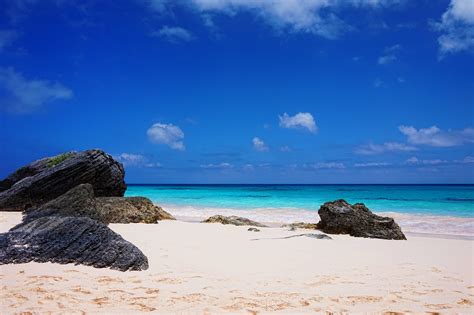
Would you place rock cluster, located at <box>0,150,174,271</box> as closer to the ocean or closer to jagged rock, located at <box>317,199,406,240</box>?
jagged rock, located at <box>317,199,406,240</box>

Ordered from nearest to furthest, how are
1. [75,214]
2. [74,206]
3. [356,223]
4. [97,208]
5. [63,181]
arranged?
[75,214]
[74,206]
[97,208]
[356,223]
[63,181]

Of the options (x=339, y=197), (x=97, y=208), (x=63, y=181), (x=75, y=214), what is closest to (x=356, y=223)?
(x=97, y=208)

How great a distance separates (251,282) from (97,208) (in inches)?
262

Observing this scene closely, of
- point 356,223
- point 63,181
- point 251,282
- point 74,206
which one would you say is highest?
point 63,181

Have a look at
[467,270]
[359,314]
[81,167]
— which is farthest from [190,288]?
[81,167]

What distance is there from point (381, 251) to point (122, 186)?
10839 mm

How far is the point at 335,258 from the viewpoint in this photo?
7.01 meters

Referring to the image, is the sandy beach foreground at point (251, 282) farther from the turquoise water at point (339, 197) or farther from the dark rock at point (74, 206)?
the turquoise water at point (339, 197)

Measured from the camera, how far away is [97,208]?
10320mm

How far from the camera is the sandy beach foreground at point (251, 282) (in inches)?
163

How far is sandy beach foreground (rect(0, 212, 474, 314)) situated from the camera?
413 cm

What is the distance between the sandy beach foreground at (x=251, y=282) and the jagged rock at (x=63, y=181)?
278 inches

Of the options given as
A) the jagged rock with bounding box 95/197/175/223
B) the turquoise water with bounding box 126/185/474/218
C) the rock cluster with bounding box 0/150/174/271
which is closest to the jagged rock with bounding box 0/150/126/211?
the rock cluster with bounding box 0/150/174/271

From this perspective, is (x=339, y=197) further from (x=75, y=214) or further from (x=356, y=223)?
(x=75, y=214)
